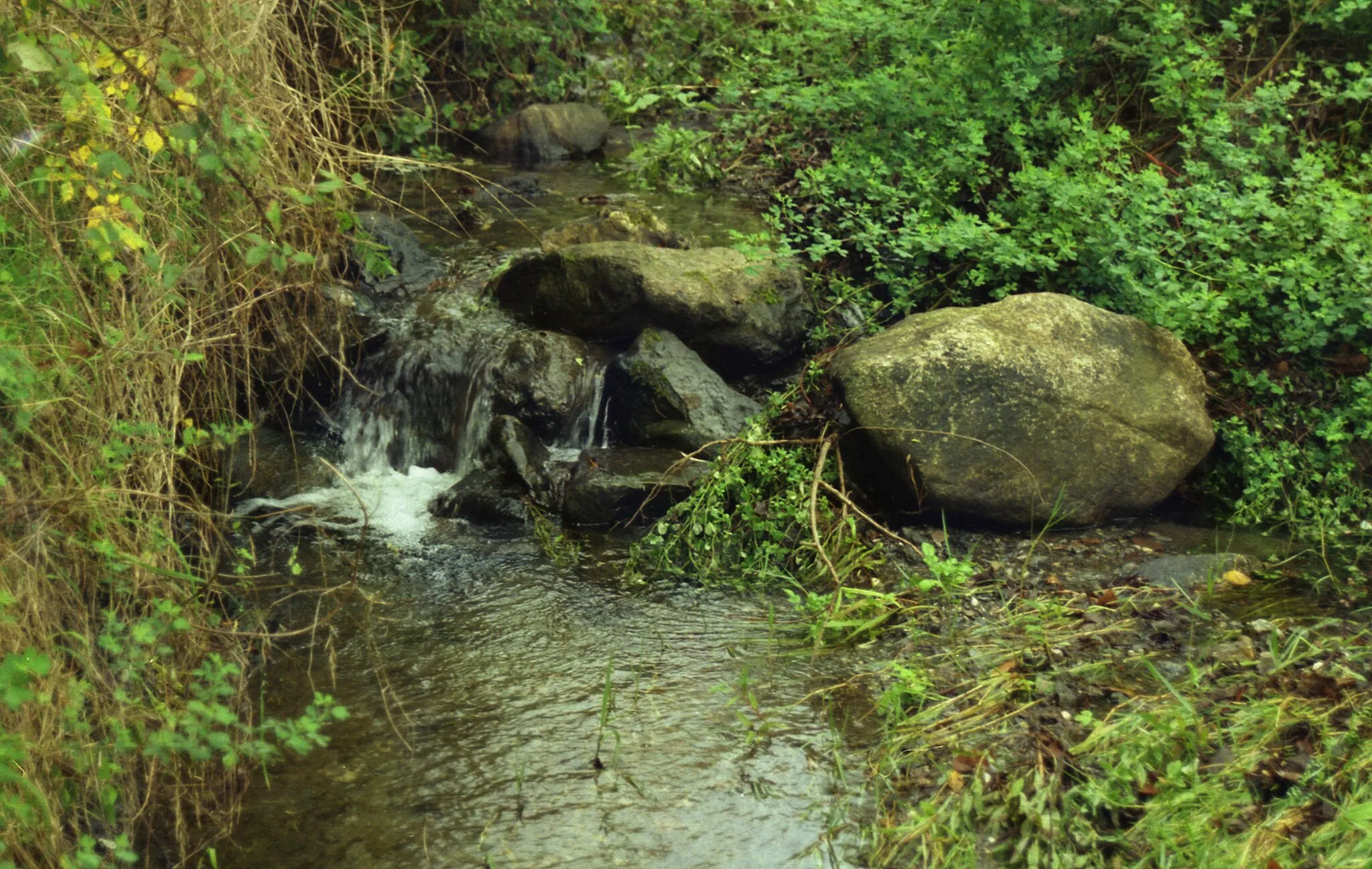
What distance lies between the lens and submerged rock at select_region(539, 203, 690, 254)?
823 cm

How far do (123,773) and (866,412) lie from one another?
12.0ft

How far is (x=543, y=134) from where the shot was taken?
11398 millimetres

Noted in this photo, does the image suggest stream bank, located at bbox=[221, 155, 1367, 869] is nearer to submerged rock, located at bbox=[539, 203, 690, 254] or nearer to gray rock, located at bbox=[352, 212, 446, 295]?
gray rock, located at bbox=[352, 212, 446, 295]

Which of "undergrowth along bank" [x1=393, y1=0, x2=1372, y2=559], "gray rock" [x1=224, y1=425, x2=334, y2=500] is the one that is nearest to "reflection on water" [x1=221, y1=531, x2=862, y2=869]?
"gray rock" [x1=224, y1=425, x2=334, y2=500]

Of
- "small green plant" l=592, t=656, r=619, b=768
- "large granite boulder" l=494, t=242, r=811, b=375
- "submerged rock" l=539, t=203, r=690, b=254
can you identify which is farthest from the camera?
"submerged rock" l=539, t=203, r=690, b=254

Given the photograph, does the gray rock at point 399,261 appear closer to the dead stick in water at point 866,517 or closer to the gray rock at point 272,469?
the gray rock at point 272,469

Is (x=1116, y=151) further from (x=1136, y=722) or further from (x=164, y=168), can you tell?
(x=164, y=168)

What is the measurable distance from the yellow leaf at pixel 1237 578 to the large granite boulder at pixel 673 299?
296 cm

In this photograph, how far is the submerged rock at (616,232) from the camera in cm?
823

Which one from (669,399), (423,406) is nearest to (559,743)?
(669,399)

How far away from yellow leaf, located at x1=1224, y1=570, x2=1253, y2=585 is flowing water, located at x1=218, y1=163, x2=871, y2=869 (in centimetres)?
184

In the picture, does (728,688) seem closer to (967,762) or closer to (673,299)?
(967,762)

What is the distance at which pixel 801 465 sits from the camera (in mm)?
6090

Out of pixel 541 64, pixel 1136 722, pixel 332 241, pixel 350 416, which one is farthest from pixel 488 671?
pixel 541 64
